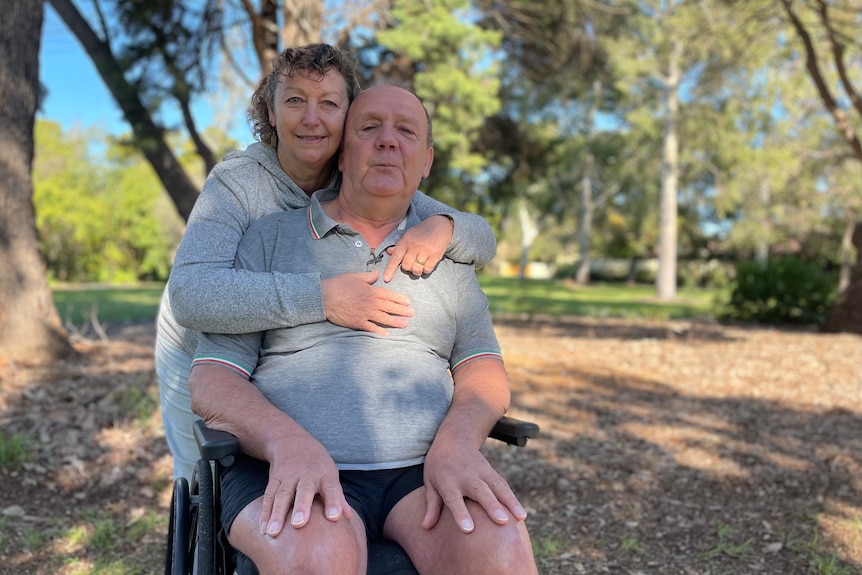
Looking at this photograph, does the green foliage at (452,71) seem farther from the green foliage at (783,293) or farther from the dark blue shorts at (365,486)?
the dark blue shorts at (365,486)

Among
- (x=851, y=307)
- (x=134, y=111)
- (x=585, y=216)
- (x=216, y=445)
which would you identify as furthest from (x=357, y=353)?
(x=585, y=216)

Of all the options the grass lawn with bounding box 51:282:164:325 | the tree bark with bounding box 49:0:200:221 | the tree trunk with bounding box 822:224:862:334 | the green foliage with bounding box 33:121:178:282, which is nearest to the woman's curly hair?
the tree bark with bounding box 49:0:200:221

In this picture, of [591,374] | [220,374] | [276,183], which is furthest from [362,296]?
[591,374]

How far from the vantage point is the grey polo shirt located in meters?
1.90

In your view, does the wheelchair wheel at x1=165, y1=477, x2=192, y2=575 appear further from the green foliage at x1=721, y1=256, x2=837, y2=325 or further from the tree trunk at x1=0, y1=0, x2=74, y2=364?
the green foliage at x1=721, y1=256, x2=837, y2=325

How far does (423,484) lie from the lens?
188 centimetres

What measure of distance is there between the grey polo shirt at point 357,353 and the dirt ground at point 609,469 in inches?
60.7

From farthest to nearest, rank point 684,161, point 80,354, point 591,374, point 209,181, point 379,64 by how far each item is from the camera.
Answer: point 684,161
point 379,64
point 591,374
point 80,354
point 209,181

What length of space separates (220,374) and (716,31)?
1083 cm

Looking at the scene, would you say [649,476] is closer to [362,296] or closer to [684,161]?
[362,296]

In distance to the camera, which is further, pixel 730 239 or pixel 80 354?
pixel 730 239

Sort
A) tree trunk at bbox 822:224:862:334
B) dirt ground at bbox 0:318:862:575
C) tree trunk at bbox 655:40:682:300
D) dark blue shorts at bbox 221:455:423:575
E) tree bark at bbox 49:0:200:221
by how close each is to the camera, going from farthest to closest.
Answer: tree trunk at bbox 655:40:682:300
tree trunk at bbox 822:224:862:334
tree bark at bbox 49:0:200:221
dirt ground at bbox 0:318:862:575
dark blue shorts at bbox 221:455:423:575

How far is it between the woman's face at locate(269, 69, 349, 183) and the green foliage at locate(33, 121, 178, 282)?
2698cm

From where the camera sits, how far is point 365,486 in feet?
6.15
